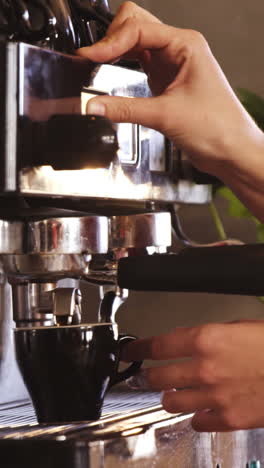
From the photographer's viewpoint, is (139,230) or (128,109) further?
(139,230)

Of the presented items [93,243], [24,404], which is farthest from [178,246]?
[93,243]

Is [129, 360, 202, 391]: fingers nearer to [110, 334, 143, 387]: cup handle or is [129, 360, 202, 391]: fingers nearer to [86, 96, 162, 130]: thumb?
[110, 334, 143, 387]: cup handle

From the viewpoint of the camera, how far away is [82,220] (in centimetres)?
73

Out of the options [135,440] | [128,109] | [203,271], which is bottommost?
[135,440]

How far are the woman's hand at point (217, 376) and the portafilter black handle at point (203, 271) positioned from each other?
0.18 feet

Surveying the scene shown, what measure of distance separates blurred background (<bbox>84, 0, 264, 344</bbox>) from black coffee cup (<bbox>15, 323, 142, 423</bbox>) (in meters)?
0.63

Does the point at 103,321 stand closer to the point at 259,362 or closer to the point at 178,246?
the point at 259,362

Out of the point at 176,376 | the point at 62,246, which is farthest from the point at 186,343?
the point at 62,246

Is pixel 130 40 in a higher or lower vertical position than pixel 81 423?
higher

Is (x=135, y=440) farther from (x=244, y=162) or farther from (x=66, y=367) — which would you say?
(x=244, y=162)

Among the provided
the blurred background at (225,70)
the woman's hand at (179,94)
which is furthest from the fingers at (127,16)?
the blurred background at (225,70)

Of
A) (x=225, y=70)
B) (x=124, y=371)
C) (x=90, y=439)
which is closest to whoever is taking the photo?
(x=90, y=439)

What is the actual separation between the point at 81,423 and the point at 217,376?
0.38 ft

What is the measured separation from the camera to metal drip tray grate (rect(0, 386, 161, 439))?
0.70m
